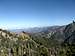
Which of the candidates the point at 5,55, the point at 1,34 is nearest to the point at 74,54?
the point at 5,55

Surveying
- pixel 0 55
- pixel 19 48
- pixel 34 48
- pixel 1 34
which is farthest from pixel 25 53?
pixel 1 34

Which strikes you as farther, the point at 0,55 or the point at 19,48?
the point at 19,48

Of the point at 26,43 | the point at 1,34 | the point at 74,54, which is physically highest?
the point at 1,34

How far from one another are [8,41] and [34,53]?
3387 centimetres

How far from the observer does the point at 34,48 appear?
483 feet

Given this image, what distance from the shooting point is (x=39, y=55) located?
126 m

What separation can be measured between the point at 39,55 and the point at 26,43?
112 ft

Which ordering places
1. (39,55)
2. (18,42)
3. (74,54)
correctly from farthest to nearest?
(18,42), (74,54), (39,55)

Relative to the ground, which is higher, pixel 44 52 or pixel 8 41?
pixel 8 41

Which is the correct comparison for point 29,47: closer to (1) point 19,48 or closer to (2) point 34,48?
(2) point 34,48

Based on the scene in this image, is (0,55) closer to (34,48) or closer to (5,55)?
(5,55)

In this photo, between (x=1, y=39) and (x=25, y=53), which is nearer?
(x=25, y=53)

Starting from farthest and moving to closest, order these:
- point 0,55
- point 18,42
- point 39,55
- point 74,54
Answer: point 18,42 < point 74,54 < point 39,55 < point 0,55

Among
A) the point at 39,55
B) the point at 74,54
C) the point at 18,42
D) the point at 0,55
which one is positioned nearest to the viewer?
the point at 0,55
